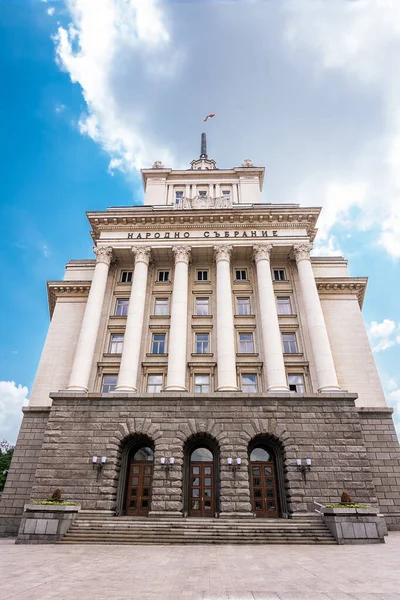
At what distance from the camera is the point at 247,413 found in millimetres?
24406

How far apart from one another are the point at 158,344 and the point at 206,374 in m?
4.93

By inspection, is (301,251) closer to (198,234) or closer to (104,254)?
(198,234)

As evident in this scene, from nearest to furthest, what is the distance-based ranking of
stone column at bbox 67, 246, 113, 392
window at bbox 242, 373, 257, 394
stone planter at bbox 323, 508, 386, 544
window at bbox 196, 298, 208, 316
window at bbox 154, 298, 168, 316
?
stone planter at bbox 323, 508, 386, 544 < stone column at bbox 67, 246, 113, 392 < window at bbox 242, 373, 257, 394 < window at bbox 196, 298, 208, 316 < window at bbox 154, 298, 168, 316

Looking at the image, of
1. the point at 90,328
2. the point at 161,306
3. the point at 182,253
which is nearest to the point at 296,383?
the point at 161,306

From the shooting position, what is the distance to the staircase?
17.9 metres

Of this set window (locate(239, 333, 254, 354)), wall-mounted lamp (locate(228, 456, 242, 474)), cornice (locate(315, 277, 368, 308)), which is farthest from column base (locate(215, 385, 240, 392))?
cornice (locate(315, 277, 368, 308))

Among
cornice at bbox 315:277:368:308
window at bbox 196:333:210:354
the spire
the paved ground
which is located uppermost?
the spire

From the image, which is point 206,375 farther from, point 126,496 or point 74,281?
point 74,281

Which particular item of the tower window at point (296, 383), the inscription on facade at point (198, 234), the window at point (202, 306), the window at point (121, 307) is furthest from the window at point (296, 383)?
the window at point (121, 307)

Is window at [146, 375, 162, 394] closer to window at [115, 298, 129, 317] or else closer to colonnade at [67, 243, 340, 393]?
colonnade at [67, 243, 340, 393]

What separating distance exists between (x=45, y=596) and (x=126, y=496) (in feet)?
57.4

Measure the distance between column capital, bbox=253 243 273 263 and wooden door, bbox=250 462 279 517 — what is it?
16.9 meters

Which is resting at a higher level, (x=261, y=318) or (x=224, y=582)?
(x=261, y=318)

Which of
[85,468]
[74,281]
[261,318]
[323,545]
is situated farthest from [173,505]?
[74,281]
